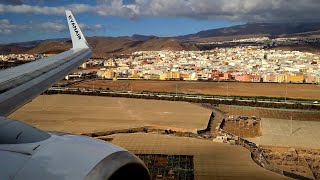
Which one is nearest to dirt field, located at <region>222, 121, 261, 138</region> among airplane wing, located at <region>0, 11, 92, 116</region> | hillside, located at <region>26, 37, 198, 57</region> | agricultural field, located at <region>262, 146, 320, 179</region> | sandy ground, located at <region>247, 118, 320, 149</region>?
sandy ground, located at <region>247, 118, 320, 149</region>

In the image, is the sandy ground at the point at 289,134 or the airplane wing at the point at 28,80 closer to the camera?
the airplane wing at the point at 28,80

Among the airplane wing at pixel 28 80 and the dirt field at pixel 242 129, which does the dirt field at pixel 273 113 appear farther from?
the airplane wing at pixel 28 80

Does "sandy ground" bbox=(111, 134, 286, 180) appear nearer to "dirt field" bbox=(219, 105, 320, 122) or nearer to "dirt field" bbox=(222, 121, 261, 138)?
"dirt field" bbox=(222, 121, 261, 138)

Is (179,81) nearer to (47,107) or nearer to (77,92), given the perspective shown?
(77,92)

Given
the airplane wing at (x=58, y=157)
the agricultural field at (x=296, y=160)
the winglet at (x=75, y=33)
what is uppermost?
the winglet at (x=75, y=33)

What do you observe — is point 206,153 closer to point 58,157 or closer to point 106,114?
point 106,114

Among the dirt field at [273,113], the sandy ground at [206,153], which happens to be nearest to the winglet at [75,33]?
the sandy ground at [206,153]
